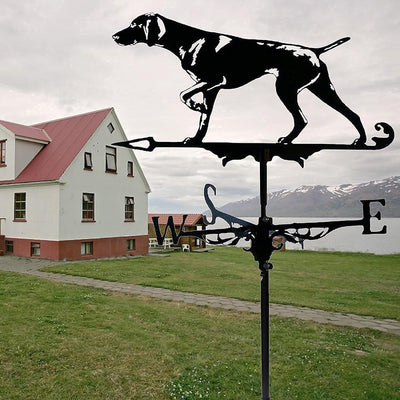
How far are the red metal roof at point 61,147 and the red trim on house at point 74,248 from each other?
3835mm

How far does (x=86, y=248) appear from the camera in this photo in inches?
893

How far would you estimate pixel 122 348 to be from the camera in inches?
272

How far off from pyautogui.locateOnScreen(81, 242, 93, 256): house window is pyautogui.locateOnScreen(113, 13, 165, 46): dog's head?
2058 cm

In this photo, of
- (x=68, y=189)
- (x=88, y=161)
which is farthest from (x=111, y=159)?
(x=68, y=189)

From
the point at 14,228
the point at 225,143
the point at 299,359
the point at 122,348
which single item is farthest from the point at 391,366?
the point at 14,228

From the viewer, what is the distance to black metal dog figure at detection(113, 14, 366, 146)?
10.2ft

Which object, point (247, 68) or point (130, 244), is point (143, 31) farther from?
point (130, 244)

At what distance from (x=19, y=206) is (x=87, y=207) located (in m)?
4.47

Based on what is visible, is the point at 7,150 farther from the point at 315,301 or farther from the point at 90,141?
the point at 315,301

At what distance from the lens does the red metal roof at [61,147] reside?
21719 mm

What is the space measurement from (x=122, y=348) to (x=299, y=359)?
130 inches

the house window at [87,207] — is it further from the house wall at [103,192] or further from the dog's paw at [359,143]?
the dog's paw at [359,143]

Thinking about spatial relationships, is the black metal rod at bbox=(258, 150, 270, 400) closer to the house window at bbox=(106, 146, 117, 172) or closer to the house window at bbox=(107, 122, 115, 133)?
the house window at bbox=(106, 146, 117, 172)

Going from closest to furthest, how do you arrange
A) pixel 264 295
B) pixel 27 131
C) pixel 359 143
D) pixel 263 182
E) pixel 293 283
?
pixel 264 295 → pixel 263 182 → pixel 359 143 → pixel 293 283 → pixel 27 131
